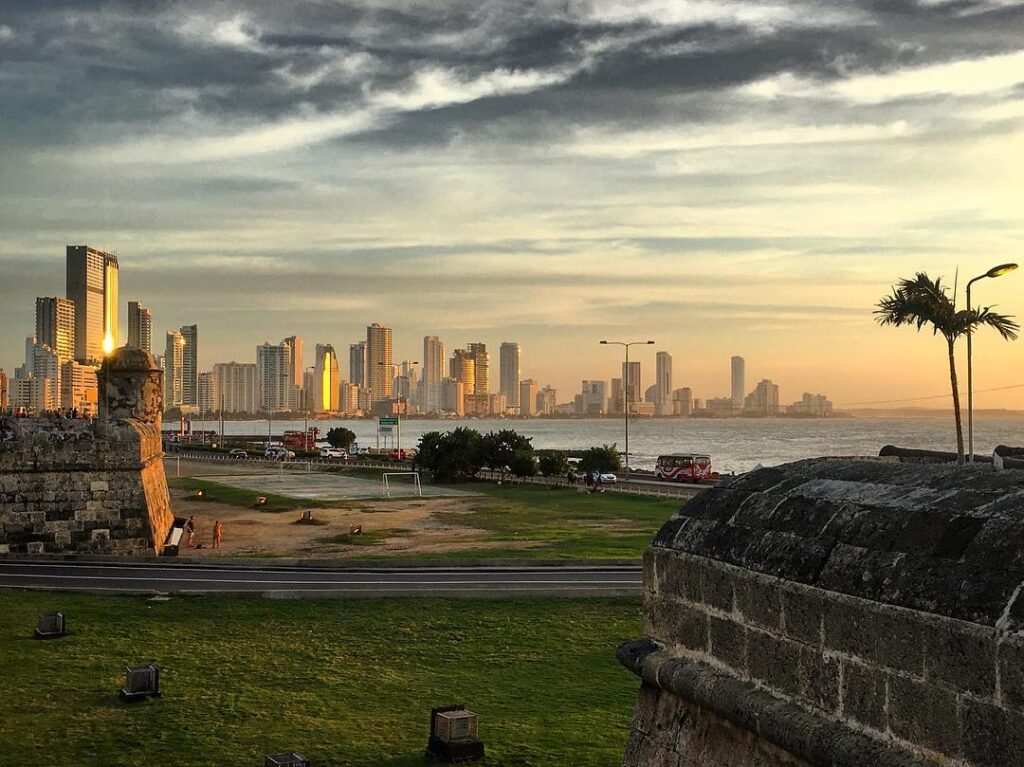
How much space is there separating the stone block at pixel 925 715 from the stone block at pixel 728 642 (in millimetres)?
1090

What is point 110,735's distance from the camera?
44.0 feet

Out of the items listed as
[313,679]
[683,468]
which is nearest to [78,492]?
[313,679]

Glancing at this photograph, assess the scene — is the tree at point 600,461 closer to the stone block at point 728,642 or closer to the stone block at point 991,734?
the stone block at point 728,642

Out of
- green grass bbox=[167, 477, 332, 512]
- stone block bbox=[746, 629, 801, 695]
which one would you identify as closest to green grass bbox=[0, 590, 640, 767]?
stone block bbox=[746, 629, 801, 695]

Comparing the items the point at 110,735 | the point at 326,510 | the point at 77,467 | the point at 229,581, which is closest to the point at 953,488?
the point at 110,735

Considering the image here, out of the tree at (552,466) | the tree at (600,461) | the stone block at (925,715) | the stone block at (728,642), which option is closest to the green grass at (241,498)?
the tree at (552,466)

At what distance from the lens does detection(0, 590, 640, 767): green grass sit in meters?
13.0

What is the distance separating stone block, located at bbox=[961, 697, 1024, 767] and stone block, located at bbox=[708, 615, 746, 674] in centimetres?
150

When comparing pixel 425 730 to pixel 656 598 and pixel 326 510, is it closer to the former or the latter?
pixel 656 598

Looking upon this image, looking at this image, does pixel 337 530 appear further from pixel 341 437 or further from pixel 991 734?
pixel 341 437

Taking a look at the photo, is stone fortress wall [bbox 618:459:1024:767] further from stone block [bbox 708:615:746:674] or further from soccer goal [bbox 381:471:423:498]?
soccer goal [bbox 381:471:423:498]

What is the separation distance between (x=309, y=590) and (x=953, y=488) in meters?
20.6

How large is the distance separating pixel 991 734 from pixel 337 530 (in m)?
38.1

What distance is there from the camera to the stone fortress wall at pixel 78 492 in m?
31.9
